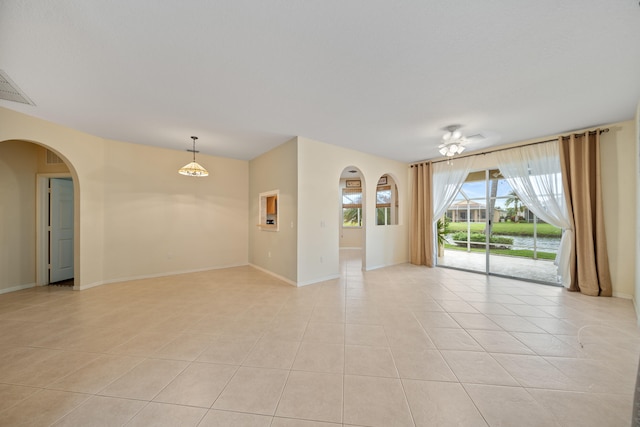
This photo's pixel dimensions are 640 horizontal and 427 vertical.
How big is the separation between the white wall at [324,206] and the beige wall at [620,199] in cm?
370

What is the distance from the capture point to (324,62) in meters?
2.06

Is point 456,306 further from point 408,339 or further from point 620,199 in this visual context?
point 620,199

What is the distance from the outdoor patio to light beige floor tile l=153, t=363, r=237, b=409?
559 centimetres

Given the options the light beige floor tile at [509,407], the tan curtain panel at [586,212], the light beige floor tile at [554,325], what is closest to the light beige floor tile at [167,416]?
the light beige floor tile at [509,407]

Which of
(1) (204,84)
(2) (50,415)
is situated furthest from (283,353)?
(1) (204,84)

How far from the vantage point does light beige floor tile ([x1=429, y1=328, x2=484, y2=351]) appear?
7.12ft

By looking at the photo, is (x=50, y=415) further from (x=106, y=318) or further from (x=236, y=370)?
(x=106, y=318)

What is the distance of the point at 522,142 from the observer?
432cm

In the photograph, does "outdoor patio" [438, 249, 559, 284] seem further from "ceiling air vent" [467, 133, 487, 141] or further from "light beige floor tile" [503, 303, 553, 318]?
"ceiling air vent" [467, 133, 487, 141]

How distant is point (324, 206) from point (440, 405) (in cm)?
336

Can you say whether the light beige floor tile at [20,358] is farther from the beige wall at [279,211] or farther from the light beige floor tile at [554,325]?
the light beige floor tile at [554,325]

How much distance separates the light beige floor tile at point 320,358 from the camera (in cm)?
186

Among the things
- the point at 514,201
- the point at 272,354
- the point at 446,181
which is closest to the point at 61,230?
the point at 272,354

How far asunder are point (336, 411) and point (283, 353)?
0.77 m
